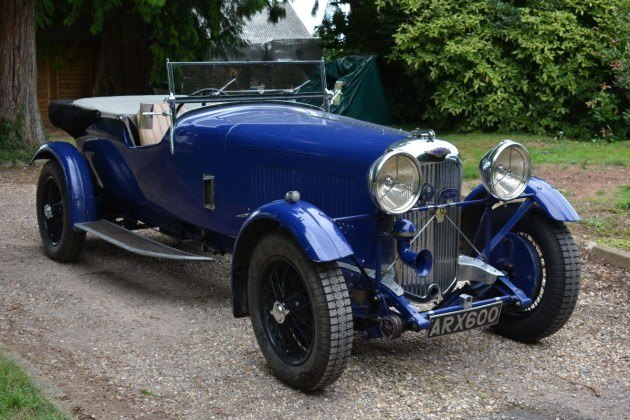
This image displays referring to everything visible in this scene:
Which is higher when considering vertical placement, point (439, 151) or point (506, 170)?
point (439, 151)

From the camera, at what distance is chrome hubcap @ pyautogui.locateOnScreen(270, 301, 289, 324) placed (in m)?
4.42

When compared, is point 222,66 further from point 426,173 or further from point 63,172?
point 426,173

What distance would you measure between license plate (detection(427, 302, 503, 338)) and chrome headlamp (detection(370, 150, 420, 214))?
60 centimetres

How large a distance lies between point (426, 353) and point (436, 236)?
0.74 meters

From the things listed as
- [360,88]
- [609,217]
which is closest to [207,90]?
[609,217]

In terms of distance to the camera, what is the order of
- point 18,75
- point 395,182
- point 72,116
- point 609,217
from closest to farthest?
point 395,182 < point 72,116 < point 609,217 < point 18,75

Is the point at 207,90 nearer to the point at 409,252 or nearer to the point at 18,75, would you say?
the point at 409,252

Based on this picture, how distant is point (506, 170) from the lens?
477 cm

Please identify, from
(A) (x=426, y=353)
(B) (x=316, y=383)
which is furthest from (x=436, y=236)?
(B) (x=316, y=383)

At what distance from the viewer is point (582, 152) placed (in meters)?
11.3

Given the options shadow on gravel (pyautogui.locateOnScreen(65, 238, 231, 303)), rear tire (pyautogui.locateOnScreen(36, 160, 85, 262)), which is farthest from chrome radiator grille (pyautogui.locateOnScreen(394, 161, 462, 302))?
rear tire (pyautogui.locateOnScreen(36, 160, 85, 262))

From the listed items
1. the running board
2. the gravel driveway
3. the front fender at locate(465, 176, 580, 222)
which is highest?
the front fender at locate(465, 176, 580, 222)

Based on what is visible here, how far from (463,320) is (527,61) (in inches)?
390

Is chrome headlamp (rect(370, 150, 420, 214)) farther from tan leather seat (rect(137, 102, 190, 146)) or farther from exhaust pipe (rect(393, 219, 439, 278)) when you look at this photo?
tan leather seat (rect(137, 102, 190, 146))
